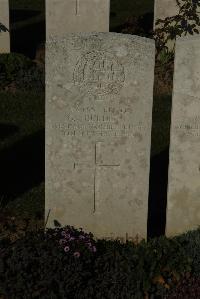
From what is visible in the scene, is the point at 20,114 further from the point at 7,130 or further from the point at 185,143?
the point at 185,143

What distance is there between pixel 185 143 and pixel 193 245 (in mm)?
1042

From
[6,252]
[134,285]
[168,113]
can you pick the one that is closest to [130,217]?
[134,285]

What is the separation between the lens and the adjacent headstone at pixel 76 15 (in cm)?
1409

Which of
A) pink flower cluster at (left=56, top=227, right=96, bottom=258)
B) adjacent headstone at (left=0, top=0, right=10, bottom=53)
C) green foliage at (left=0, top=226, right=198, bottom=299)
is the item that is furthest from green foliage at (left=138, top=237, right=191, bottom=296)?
adjacent headstone at (left=0, top=0, right=10, bottom=53)

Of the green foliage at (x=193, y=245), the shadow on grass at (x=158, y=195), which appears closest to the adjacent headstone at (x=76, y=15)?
the shadow on grass at (x=158, y=195)

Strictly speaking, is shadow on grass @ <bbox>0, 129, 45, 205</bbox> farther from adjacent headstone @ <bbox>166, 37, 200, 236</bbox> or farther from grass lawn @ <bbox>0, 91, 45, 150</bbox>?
adjacent headstone @ <bbox>166, 37, 200, 236</bbox>

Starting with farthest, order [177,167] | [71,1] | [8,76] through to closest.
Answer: [71,1] → [8,76] → [177,167]

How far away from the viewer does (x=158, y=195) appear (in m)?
8.54

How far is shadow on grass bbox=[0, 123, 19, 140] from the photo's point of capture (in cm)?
1034

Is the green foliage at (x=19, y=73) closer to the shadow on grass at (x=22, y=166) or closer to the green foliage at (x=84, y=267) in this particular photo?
the shadow on grass at (x=22, y=166)

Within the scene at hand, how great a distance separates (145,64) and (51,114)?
105 cm

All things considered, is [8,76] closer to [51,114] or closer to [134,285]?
[51,114]

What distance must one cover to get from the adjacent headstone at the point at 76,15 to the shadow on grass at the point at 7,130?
155 inches

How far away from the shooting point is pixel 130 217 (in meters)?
7.03
